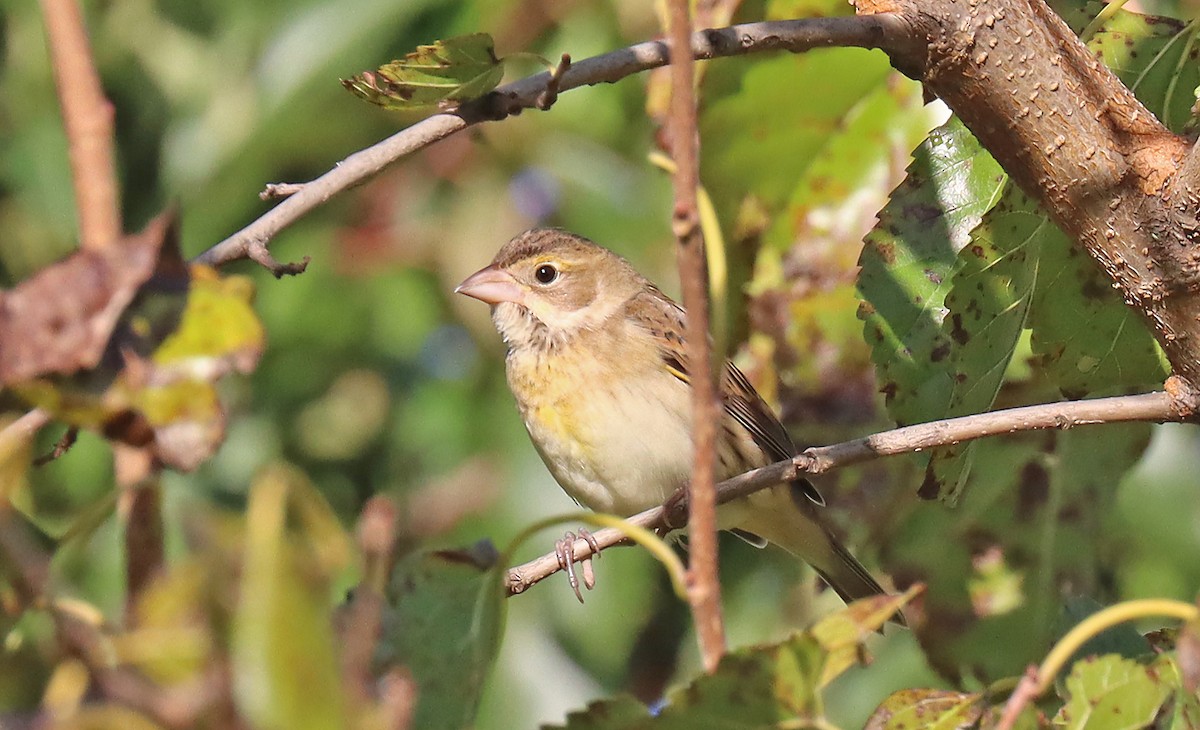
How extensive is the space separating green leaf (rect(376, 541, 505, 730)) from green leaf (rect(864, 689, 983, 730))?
1.72 ft

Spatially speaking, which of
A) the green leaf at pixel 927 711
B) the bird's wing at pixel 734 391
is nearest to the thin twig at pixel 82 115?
the green leaf at pixel 927 711

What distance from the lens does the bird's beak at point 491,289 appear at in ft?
14.0

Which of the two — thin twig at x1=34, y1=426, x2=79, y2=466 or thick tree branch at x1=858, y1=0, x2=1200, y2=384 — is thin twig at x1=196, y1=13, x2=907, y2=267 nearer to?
thick tree branch at x1=858, y1=0, x2=1200, y2=384

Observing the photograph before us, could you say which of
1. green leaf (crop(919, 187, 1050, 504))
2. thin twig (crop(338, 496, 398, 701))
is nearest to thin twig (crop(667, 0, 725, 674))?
thin twig (crop(338, 496, 398, 701))

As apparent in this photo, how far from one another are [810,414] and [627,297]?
1.16 meters

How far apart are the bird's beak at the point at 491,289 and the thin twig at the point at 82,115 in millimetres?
3179

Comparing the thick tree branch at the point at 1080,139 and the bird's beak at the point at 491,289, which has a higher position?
the thick tree branch at the point at 1080,139

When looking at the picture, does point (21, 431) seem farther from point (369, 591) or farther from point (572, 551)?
point (572, 551)

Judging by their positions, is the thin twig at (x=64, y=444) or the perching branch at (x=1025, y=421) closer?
the thin twig at (x=64, y=444)

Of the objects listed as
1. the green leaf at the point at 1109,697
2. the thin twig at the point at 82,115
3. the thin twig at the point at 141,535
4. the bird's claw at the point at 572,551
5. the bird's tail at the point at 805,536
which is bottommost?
the bird's claw at the point at 572,551

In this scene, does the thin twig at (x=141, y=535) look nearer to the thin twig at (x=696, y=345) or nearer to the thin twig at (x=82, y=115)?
the thin twig at (x=82, y=115)

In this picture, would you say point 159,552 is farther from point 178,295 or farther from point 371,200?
point 371,200

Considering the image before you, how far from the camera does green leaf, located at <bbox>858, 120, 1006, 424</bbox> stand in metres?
2.48

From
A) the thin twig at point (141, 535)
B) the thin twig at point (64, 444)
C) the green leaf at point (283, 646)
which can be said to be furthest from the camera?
the thin twig at point (64, 444)
